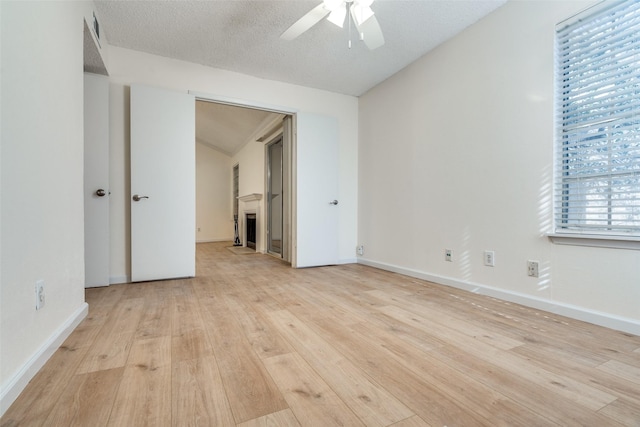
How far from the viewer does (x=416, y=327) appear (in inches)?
69.2

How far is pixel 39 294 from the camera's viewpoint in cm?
130

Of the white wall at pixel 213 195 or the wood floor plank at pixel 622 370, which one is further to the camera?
the white wall at pixel 213 195

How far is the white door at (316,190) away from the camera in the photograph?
3736mm

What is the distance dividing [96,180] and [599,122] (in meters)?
3.95

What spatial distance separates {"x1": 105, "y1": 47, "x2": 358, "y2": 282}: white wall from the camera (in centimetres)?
292

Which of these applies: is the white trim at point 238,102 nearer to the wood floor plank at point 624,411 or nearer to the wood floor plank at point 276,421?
the wood floor plank at point 276,421

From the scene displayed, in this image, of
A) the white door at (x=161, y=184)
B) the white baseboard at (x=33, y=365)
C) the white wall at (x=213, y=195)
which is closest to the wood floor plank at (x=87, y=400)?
the white baseboard at (x=33, y=365)

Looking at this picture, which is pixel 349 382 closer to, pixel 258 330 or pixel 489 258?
pixel 258 330

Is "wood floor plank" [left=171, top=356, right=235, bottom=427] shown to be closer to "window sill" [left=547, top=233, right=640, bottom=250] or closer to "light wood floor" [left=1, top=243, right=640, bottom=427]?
"light wood floor" [left=1, top=243, right=640, bottom=427]

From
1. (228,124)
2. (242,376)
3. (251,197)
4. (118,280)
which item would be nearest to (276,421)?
(242,376)

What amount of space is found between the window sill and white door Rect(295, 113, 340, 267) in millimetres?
2400

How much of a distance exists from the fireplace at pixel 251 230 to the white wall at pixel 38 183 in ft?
13.4

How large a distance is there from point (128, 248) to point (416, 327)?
277 cm

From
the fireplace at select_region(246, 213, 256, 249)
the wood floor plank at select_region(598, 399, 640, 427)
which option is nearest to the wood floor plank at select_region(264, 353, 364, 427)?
the wood floor plank at select_region(598, 399, 640, 427)
